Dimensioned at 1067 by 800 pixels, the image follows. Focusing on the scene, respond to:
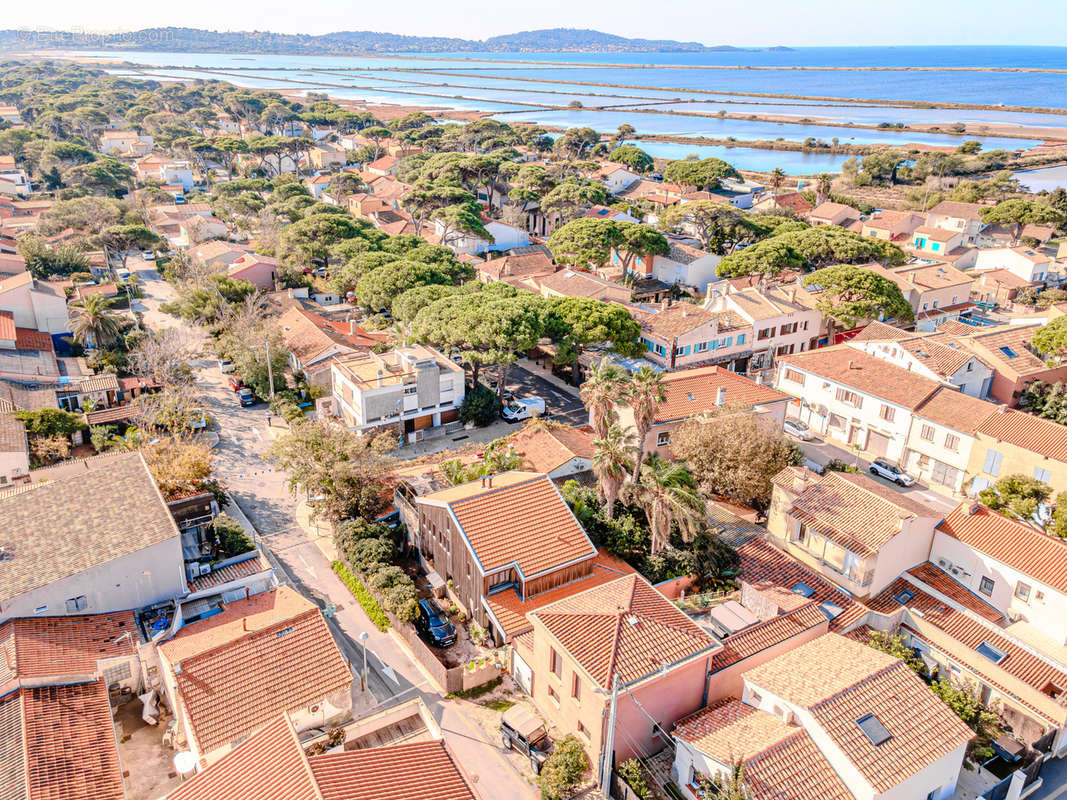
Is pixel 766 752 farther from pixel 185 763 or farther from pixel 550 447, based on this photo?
pixel 550 447

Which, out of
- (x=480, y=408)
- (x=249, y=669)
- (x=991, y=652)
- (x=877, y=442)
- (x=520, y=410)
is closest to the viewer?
(x=249, y=669)

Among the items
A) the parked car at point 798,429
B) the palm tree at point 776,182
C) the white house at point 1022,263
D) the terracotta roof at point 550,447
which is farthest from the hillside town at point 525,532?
the palm tree at point 776,182

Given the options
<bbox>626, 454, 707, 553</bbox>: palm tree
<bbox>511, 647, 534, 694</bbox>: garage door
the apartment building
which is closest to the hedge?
<bbox>511, 647, 534, 694</bbox>: garage door

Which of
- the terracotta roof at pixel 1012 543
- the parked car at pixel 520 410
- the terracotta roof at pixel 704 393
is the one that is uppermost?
the terracotta roof at pixel 704 393

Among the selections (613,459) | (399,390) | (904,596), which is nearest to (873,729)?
(904,596)

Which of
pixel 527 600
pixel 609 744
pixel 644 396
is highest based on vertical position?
pixel 644 396

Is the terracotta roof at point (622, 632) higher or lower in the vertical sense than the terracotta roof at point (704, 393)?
lower

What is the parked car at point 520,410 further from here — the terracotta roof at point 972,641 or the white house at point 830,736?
the white house at point 830,736

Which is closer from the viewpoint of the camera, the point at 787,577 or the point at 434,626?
the point at 434,626
